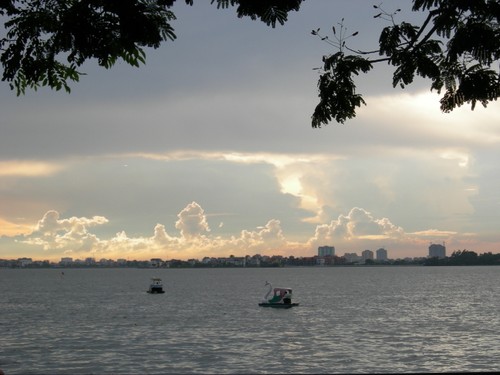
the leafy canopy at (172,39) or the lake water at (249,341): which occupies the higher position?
the leafy canopy at (172,39)

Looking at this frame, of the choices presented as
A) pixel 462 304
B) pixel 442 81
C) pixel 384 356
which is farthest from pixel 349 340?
pixel 462 304

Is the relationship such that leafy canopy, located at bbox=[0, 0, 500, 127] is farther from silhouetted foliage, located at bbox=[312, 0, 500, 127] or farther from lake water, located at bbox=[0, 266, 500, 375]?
lake water, located at bbox=[0, 266, 500, 375]

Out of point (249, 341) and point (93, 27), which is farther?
point (249, 341)

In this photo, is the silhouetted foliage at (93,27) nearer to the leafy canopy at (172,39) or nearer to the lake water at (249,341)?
the leafy canopy at (172,39)

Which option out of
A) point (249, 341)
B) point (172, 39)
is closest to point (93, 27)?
point (172, 39)

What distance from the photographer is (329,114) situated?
950cm

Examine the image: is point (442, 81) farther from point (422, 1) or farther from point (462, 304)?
point (462, 304)

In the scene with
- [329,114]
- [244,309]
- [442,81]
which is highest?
[442,81]

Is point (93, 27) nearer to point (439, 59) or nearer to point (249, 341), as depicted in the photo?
point (439, 59)

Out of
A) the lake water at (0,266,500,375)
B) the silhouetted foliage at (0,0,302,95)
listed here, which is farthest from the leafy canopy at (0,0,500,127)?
the lake water at (0,266,500,375)

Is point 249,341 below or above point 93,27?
below

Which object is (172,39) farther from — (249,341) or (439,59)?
(249,341)

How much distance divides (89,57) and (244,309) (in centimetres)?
8205

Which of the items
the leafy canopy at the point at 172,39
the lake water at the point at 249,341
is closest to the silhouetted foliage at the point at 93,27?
the leafy canopy at the point at 172,39
